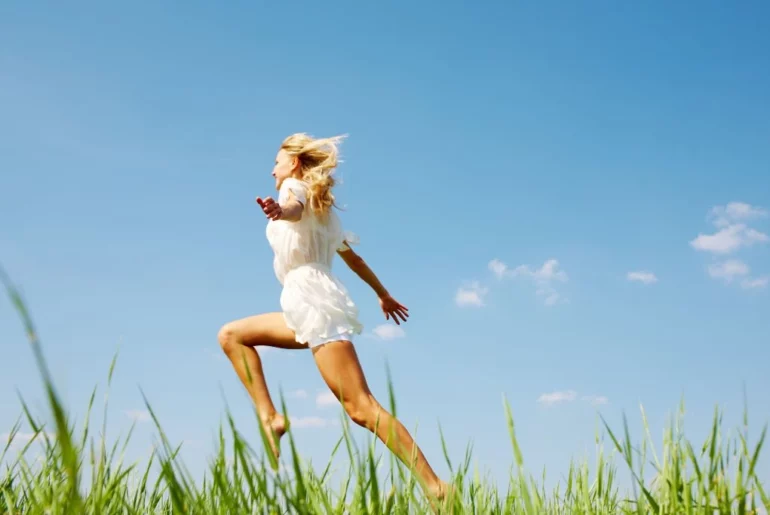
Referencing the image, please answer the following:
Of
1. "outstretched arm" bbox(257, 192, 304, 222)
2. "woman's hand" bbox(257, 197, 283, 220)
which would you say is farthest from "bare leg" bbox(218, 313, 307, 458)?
"woman's hand" bbox(257, 197, 283, 220)

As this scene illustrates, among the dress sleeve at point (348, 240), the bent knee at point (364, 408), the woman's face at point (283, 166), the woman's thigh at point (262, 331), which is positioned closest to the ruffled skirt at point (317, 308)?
the woman's thigh at point (262, 331)

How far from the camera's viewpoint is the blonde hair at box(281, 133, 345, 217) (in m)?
4.69

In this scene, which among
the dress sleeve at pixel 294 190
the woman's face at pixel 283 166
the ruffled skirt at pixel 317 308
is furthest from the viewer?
the woman's face at pixel 283 166

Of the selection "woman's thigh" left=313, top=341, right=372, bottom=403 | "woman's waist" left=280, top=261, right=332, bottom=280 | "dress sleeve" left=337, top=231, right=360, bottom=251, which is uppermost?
"dress sleeve" left=337, top=231, right=360, bottom=251

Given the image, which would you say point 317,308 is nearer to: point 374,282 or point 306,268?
point 306,268

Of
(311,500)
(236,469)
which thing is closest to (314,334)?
(311,500)

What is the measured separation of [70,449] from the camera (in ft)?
2.82

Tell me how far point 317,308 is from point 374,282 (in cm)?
109

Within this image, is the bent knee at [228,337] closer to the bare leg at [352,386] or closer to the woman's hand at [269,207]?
the bare leg at [352,386]

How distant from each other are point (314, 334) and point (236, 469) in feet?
8.82

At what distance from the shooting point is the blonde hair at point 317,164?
4688mm

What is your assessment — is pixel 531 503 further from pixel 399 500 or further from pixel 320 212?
pixel 320 212

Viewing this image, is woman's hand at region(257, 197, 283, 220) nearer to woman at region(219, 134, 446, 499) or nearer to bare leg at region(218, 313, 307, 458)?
woman at region(219, 134, 446, 499)

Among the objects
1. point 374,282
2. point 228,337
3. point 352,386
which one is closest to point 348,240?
point 374,282
